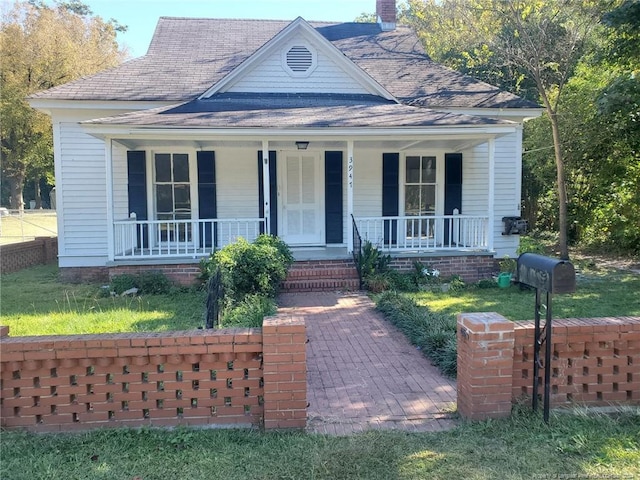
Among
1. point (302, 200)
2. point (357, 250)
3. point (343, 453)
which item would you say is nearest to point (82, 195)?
point (302, 200)

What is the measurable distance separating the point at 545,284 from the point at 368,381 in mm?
1949

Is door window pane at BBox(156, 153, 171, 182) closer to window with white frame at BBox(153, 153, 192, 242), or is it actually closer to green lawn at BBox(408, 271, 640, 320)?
window with white frame at BBox(153, 153, 192, 242)

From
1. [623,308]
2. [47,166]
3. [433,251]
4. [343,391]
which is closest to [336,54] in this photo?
[433,251]

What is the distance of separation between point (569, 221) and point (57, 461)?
686 inches

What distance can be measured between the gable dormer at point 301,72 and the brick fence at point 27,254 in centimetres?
617

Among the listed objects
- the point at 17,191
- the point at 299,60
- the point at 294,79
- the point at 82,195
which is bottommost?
the point at 82,195

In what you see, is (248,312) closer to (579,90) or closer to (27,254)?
(27,254)

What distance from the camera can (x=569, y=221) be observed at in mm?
16719

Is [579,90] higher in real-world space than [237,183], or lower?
higher

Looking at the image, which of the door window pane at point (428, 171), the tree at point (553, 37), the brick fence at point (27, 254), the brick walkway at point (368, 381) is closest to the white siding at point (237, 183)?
the door window pane at point (428, 171)

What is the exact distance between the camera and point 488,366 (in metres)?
3.46

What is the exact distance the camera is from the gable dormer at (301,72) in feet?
35.1

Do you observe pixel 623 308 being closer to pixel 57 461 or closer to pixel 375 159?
pixel 375 159

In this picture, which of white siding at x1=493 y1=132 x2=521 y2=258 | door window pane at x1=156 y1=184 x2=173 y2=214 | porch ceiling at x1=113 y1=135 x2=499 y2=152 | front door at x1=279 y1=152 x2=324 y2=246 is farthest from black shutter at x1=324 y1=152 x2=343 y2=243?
white siding at x1=493 y1=132 x2=521 y2=258
